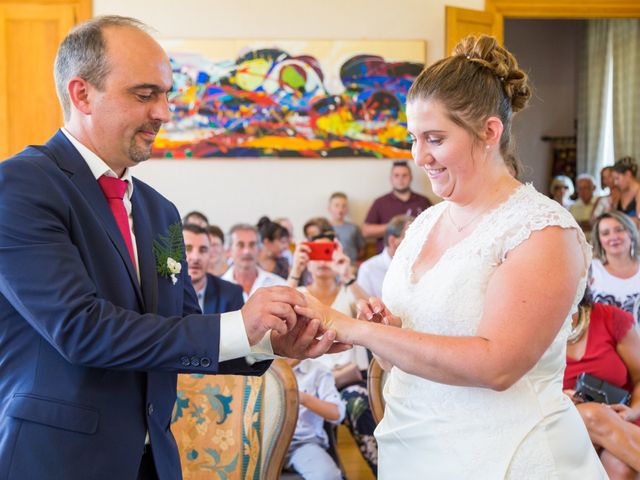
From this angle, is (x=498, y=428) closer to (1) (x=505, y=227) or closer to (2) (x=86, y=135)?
(1) (x=505, y=227)

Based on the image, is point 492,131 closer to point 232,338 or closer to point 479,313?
point 479,313

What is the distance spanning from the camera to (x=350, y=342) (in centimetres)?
193

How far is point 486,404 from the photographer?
191 cm

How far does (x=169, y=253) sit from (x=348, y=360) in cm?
254

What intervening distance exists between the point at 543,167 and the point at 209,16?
6.67 meters

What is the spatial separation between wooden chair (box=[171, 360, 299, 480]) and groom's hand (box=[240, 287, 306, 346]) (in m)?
0.85

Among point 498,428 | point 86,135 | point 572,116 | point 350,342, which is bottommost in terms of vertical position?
point 498,428

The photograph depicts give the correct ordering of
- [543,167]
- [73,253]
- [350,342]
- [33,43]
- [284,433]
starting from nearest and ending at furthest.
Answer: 1. [73,253]
2. [350,342]
3. [284,433]
4. [33,43]
5. [543,167]

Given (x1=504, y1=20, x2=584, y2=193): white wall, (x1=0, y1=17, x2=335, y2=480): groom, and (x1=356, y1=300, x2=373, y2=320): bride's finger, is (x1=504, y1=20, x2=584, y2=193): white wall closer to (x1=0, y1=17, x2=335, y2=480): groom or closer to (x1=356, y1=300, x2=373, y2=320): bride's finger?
Result: (x1=356, y1=300, x2=373, y2=320): bride's finger

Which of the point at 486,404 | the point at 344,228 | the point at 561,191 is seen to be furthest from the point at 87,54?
the point at 561,191

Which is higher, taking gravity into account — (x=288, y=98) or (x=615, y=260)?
(x=288, y=98)

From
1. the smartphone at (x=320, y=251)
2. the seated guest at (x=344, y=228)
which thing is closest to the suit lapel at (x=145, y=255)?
the smartphone at (x=320, y=251)

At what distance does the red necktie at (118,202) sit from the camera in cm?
187

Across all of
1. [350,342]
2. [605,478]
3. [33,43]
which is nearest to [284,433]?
[350,342]
